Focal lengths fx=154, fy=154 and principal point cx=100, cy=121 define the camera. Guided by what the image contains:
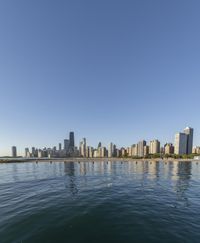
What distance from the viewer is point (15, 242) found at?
1141cm

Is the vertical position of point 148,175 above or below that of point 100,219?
below

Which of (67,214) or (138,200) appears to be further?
(138,200)

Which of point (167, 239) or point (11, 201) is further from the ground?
point (167, 239)

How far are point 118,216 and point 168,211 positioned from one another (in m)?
5.97

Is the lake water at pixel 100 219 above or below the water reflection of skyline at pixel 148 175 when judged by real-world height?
above

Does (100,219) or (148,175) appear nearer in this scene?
(100,219)

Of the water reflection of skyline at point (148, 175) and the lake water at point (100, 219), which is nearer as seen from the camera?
the lake water at point (100, 219)

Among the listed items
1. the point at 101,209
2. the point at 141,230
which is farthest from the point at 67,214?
the point at 141,230

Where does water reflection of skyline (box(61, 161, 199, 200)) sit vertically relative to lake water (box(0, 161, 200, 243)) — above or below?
below

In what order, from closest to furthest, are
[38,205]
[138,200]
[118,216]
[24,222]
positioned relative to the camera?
[24,222] < [118,216] < [38,205] < [138,200]

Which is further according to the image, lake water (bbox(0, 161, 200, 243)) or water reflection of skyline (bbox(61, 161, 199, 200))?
water reflection of skyline (bbox(61, 161, 199, 200))

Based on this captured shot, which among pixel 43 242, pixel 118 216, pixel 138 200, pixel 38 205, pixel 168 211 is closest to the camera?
pixel 43 242

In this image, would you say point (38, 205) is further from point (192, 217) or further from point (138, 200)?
point (192, 217)

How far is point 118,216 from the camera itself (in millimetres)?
16297
